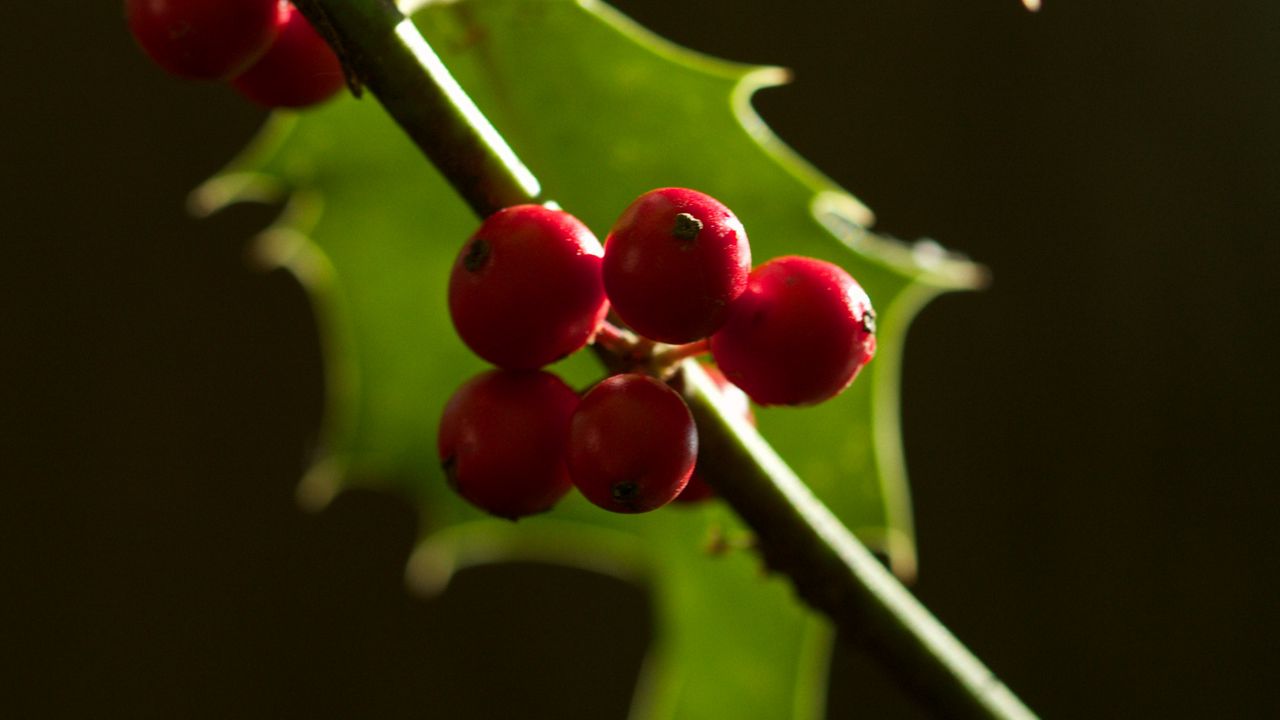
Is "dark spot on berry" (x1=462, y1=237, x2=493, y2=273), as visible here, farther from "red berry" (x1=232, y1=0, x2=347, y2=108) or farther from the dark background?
the dark background

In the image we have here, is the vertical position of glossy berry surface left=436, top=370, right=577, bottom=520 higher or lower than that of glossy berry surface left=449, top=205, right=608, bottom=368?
lower

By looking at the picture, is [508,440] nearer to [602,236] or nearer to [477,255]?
[477,255]

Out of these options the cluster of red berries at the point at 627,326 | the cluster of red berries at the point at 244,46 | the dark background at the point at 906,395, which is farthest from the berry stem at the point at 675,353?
the dark background at the point at 906,395

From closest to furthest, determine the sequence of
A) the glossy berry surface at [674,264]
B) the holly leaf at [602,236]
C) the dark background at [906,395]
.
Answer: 1. the glossy berry surface at [674,264]
2. the holly leaf at [602,236]
3. the dark background at [906,395]

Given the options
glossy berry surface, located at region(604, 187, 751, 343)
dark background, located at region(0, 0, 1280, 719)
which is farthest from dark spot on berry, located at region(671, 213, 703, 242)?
dark background, located at region(0, 0, 1280, 719)

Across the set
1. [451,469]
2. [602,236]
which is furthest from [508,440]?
[602,236]

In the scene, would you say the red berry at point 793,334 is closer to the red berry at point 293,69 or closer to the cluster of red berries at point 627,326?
the cluster of red berries at point 627,326
